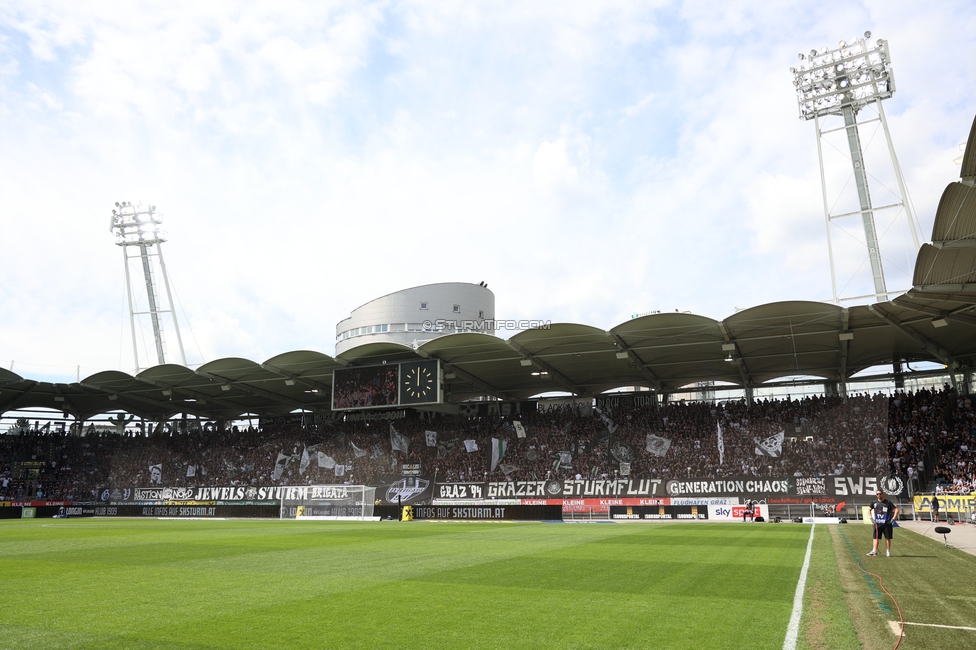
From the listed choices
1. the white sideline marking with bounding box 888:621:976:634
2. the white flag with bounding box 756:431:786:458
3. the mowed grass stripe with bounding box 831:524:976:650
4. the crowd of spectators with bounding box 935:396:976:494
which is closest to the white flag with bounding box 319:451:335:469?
the white flag with bounding box 756:431:786:458

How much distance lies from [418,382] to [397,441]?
9835 millimetres

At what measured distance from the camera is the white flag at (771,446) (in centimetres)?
4034

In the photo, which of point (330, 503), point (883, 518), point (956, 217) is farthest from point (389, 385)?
point (883, 518)

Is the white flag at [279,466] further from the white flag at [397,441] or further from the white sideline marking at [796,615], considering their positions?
the white sideline marking at [796,615]

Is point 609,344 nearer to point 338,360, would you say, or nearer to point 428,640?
point 338,360

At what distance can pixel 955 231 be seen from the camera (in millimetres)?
19500

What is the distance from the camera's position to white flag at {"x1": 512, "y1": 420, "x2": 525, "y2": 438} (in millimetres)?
48344

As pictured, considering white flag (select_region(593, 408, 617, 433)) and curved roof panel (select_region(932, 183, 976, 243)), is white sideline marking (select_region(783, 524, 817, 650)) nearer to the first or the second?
curved roof panel (select_region(932, 183, 976, 243))

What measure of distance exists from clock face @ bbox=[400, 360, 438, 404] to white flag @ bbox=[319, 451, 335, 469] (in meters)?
11.9

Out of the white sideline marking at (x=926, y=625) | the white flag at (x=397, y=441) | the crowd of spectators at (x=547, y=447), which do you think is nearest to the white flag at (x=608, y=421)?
the crowd of spectators at (x=547, y=447)

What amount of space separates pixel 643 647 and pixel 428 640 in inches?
77.3

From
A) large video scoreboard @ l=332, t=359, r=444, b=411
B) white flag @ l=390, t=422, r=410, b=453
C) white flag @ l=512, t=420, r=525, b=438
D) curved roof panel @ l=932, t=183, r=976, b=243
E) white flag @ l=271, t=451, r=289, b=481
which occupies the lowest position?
white flag @ l=271, t=451, r=289, b=481

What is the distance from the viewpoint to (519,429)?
1921 inches

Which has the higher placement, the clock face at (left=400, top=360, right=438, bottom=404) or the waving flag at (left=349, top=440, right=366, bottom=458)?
the clock face at (left=400, top=360, right=438, bottom=404)
